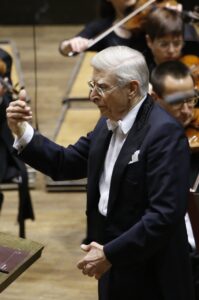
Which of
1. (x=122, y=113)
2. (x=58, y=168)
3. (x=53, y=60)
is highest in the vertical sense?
(x=122, y=113)

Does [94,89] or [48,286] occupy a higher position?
[94,89]

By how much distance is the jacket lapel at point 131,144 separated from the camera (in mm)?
2379

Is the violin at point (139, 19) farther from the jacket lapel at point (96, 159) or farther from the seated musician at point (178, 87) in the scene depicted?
the jacket lapel at point (96, 159)

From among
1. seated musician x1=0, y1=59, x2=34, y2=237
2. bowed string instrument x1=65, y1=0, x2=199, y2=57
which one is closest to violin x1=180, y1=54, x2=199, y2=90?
bowed string instrument x1=65, y1=0, x2=199, y2=57

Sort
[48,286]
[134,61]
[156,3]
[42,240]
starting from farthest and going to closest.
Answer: [156,3] < [42,240] < [48,286] < [134,61]

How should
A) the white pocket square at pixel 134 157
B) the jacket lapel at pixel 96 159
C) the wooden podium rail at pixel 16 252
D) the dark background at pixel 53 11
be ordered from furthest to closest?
the dark background at pixel 53 11
the jacket lapel at pixel 96 159
the white pocket square at pixel 134 157
the wooden podium rail at pixel 16 252

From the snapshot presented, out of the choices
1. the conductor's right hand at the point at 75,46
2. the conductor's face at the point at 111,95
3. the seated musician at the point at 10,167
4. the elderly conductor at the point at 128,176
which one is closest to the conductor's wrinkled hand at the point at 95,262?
the elderly conductor at the point at 128,176

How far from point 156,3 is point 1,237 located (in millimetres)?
2236

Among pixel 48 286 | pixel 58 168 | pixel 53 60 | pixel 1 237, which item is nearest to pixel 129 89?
pixel 58 168

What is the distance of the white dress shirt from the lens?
7.93 ft

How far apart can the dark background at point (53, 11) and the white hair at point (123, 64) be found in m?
4.82

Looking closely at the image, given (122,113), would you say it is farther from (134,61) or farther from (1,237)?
(1,237)

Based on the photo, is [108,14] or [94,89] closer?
[94,89]

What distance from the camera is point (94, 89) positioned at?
240cm
